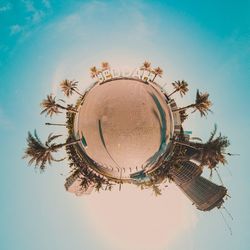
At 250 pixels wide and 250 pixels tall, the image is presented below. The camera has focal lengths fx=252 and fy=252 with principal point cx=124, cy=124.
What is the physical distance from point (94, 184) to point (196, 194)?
5103 centimetres

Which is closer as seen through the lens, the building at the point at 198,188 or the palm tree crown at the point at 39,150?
the palm tree crown at the point at 39,150

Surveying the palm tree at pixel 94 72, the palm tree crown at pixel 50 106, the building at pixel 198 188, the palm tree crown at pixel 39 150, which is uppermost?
the building at pixel 198 188

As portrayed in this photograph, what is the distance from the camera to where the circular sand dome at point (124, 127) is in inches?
693

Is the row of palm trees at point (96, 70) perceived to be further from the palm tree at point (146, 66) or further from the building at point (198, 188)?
the building at point (198, 188)

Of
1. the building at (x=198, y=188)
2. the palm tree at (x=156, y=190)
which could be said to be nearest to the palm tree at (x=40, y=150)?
the palm tree at (x=156, y=190)

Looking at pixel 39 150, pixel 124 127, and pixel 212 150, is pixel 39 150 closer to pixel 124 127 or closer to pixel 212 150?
pixel 124 127

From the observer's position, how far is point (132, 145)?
17.8 meters

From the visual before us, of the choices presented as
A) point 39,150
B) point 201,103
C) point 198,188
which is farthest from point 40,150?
point 198,188

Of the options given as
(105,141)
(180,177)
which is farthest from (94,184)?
(180,177)

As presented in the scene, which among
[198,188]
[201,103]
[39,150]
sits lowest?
[39,150]

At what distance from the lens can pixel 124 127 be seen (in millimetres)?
17531

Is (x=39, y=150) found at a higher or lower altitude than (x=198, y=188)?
lower

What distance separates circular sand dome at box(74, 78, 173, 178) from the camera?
1761cm

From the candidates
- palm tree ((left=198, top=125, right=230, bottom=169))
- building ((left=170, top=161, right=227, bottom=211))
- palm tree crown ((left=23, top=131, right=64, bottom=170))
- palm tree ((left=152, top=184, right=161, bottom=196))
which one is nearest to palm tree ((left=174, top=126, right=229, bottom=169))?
palm tree ((left=198, top=125, right=230, bottom=169))
